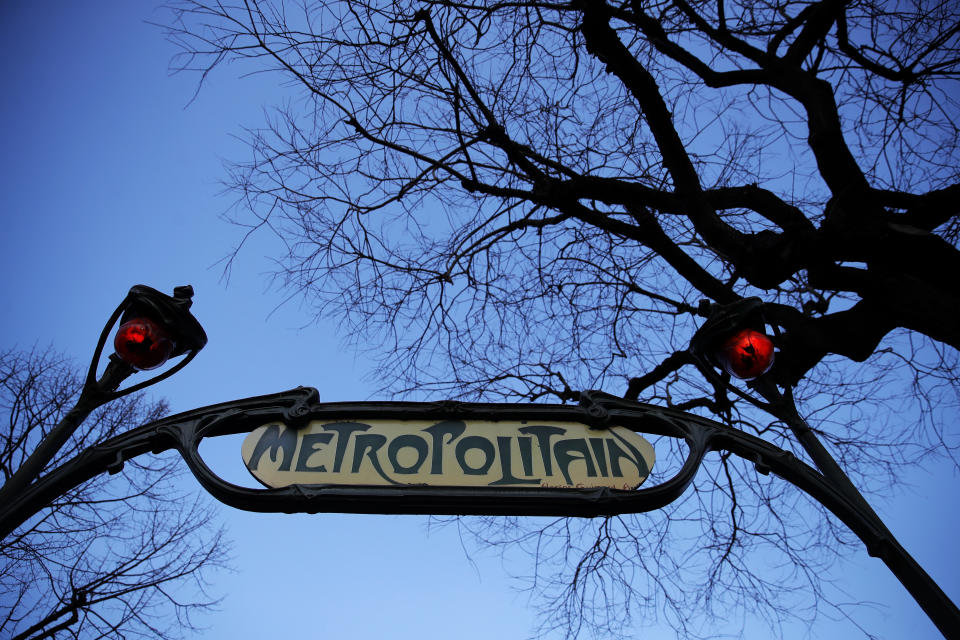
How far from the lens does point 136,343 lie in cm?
269

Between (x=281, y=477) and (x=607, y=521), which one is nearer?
(x=281, y=477)

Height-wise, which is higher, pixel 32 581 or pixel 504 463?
pixel 32 581

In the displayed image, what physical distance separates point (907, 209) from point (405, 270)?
12.6 feet

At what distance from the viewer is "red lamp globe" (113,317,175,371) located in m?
2.68

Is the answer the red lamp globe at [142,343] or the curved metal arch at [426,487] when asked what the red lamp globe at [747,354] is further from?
the red lamp globe at [142,343]

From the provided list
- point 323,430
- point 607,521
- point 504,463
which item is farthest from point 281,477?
point 607,521

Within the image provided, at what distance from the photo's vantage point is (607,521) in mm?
5344

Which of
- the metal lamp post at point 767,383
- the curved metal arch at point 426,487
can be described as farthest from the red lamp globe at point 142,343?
the metal lamp post at point 767,383

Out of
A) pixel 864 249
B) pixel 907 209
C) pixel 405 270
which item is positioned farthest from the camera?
pixel 405 270

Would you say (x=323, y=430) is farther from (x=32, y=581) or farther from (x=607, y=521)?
(x=32, y=581)

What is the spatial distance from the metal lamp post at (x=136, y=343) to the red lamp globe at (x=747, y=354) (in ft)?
7.59

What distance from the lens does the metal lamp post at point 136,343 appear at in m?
2.66

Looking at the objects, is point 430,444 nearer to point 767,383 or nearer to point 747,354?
point 747,354

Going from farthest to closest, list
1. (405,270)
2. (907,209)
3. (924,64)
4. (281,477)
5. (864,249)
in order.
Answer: (405,270), (924,64), (907,209), (864,249), (281,477)
